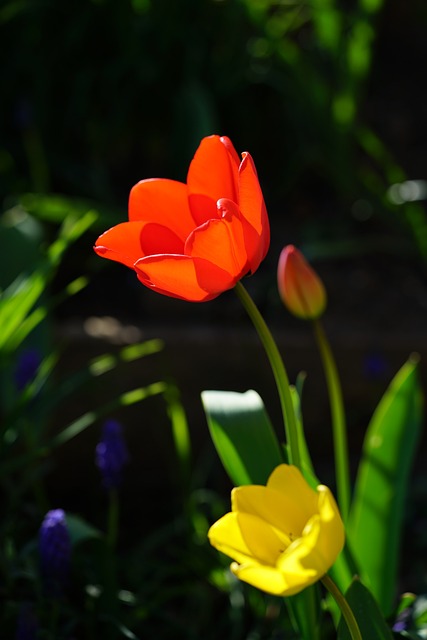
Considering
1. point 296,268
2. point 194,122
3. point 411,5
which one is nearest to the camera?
point 296,268

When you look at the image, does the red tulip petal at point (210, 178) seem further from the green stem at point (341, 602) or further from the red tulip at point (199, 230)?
the green stem at point (341, 602)

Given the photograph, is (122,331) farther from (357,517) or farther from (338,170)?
(357,517)

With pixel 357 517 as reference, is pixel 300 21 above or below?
above

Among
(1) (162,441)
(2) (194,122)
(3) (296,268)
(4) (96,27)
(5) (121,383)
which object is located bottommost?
(1) (162,441)

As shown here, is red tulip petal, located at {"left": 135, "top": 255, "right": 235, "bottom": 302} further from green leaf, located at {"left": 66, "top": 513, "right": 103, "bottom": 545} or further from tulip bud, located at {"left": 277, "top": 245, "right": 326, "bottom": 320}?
green leaf, located at {"left": 66, "top": 513, "right": 103, "bottom": 545}

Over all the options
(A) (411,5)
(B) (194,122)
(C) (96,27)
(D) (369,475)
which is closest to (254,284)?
(B) (194,122)

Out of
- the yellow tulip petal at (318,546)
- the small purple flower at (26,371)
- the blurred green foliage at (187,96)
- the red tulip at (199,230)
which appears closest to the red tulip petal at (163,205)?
the red tulip at (199,230)
